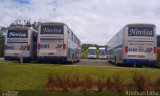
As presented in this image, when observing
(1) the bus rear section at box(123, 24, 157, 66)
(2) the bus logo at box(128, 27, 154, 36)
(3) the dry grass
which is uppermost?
(2) the bus logo at box(128, 27, 154, 36)

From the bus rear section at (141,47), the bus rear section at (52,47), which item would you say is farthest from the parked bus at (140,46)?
the bus rear section at (52,47)

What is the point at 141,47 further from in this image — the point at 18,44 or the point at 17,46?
the point at 17,46

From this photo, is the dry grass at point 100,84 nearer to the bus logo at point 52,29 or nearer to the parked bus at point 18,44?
the bus logo at point 52,29

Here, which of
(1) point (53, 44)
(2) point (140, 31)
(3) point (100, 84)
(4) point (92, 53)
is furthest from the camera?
(4) point (92, 53)

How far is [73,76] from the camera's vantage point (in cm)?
1591

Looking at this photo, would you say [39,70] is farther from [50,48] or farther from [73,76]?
[50,48]

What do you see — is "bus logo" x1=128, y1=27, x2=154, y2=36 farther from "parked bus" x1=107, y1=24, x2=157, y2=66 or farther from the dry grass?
the dry grass

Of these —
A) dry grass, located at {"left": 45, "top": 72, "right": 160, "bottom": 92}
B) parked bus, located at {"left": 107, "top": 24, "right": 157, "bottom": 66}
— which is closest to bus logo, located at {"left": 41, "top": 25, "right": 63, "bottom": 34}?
parked bus, located at {"left": 107, "top": 24, "right": 157, "bottom": 66}

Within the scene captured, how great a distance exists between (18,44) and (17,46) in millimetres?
226

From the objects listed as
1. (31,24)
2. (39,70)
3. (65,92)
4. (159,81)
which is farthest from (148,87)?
(31,24)

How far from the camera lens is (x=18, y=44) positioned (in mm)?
32406

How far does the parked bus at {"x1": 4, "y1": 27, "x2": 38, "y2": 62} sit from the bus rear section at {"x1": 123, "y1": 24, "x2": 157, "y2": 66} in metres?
9.71

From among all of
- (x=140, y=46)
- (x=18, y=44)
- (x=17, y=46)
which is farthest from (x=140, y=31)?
(x=17, y=46)

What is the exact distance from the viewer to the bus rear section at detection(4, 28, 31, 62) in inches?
1276
